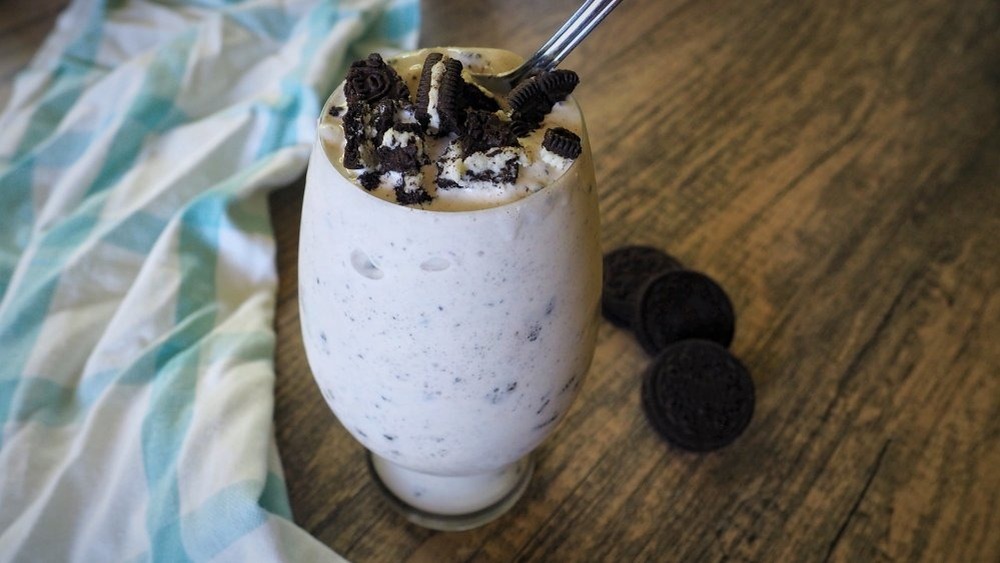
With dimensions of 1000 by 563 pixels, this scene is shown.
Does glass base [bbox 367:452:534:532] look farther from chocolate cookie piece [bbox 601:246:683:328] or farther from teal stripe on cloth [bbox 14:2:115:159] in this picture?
teal stripe on cloth [bbox 14:2:115:159]

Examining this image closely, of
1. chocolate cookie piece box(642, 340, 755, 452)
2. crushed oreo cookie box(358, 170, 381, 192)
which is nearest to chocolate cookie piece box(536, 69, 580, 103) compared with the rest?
crushed oreo cookie box(358, 170, 381, 192)

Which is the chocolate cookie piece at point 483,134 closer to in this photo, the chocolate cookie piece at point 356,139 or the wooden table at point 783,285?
the chocolate cookie piece at point 356,139

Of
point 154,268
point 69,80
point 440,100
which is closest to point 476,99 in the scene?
point 440,100

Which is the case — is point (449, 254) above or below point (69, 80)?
above

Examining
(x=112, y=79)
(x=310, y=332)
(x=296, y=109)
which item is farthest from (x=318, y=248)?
(x=112, y=79)

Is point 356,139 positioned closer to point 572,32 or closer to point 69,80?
point 572,32
